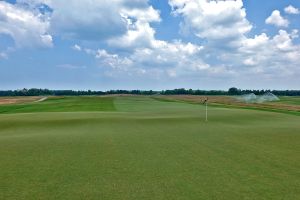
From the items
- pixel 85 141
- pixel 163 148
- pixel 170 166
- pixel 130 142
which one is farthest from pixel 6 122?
pixel 170 166

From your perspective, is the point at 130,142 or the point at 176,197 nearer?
the point at 176,197

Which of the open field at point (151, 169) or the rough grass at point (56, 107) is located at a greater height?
the open field at point (151, 169)

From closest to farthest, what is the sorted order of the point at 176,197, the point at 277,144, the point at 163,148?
the point at 176,197 < the point at 163,148 < the point at 277,144

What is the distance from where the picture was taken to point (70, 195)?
9.25 m

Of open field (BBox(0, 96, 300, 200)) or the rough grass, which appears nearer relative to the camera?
open field (BBox(0, 96, 300, 200))

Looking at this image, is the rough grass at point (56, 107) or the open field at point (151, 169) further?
the rough grass at point (56, 107)

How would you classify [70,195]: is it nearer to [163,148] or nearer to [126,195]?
[126,195]

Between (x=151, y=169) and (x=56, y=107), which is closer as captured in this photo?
(x=151, y=169)

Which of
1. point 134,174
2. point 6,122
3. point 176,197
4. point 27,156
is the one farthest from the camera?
point 6,122

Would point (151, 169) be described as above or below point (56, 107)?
above

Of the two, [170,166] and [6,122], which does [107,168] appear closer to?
[170,166]

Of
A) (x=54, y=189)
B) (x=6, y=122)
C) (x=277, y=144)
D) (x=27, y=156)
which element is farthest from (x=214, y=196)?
(x=6, y=122)

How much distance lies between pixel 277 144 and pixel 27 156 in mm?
14041

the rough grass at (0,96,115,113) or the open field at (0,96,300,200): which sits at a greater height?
the open field at (0,96,300,200)
